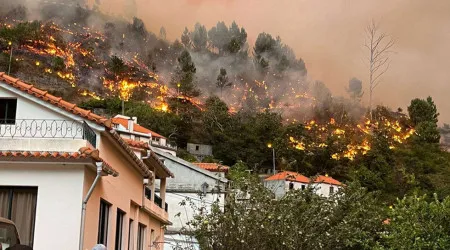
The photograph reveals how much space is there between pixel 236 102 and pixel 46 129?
142 meters

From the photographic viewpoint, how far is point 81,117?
51.8 ft

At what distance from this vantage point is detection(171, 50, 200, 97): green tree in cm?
12181

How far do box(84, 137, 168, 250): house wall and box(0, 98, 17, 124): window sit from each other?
7.56 feet

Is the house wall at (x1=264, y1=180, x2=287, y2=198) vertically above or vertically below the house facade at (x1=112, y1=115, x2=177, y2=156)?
below

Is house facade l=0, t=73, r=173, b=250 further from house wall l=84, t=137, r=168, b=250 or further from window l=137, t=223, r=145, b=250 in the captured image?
window l=137, t=223, r=145, b=250

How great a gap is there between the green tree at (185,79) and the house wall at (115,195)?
9758cm

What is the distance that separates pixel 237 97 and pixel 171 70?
22038 millimetres

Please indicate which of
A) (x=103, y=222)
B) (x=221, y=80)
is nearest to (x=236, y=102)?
(x=221, y=80)

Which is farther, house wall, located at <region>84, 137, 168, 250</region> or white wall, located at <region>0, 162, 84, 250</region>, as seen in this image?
house wall, located at <region>84, 137, 168, 250</region>

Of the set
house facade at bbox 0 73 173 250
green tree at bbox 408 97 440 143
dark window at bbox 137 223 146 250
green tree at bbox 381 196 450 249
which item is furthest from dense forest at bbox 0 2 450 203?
house facade at bbox 0 73 173 250

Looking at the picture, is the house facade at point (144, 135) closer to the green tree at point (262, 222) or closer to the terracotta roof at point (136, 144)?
the green tree at point (262, 222)

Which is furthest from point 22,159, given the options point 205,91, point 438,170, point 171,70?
point 171,70

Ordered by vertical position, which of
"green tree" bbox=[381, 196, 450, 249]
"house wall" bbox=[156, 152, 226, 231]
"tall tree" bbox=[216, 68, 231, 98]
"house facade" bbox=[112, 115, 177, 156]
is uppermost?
"tall tree" bbox=[216, 68, 231, 98]

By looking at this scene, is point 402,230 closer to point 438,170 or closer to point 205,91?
point 438,170
